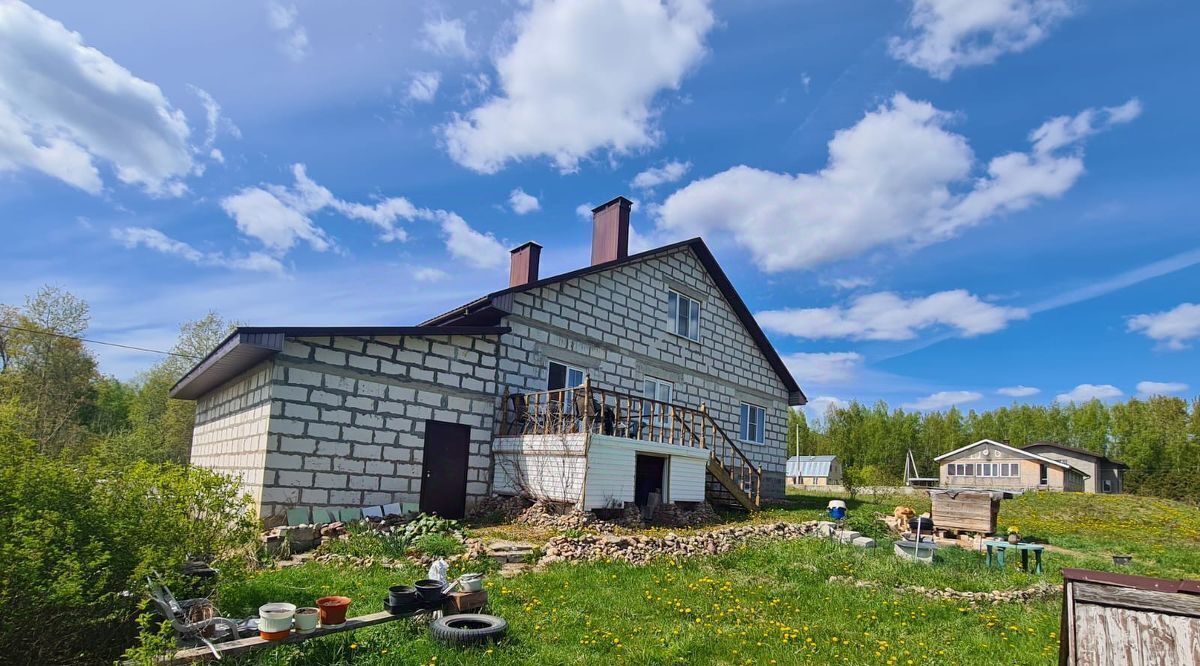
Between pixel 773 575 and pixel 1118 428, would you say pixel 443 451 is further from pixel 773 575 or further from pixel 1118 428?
pixel 1118 428

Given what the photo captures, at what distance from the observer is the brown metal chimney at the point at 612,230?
18.8 m

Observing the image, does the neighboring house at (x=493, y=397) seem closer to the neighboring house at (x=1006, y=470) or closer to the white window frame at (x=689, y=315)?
the white window frame at (x=689, y=315)

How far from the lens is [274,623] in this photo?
473cm

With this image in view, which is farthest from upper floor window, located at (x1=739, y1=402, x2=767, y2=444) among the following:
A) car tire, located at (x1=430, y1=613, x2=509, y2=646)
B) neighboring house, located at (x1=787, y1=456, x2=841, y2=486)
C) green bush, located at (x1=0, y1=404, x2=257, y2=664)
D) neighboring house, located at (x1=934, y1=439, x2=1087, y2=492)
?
neighboring house, located at (x1=787, y1=456, x2=841, y2=486)

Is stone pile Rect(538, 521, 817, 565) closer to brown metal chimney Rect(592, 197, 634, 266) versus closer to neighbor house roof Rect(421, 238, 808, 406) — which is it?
neighbor house roof Rect(421, 238, 808, 406)

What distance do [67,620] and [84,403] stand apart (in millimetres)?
38115

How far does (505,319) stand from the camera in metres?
15.2

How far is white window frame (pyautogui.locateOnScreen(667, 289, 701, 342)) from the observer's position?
1984cm

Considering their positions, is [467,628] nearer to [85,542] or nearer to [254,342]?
[85,542]

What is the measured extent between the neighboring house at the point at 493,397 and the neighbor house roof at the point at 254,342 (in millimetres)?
35

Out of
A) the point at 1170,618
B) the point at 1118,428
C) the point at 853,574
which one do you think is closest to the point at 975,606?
the point at 853,574

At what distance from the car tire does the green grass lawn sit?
115mm

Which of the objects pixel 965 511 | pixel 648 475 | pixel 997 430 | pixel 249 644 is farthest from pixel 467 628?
pixel 997 430

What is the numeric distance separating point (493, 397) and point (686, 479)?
5010 mm
